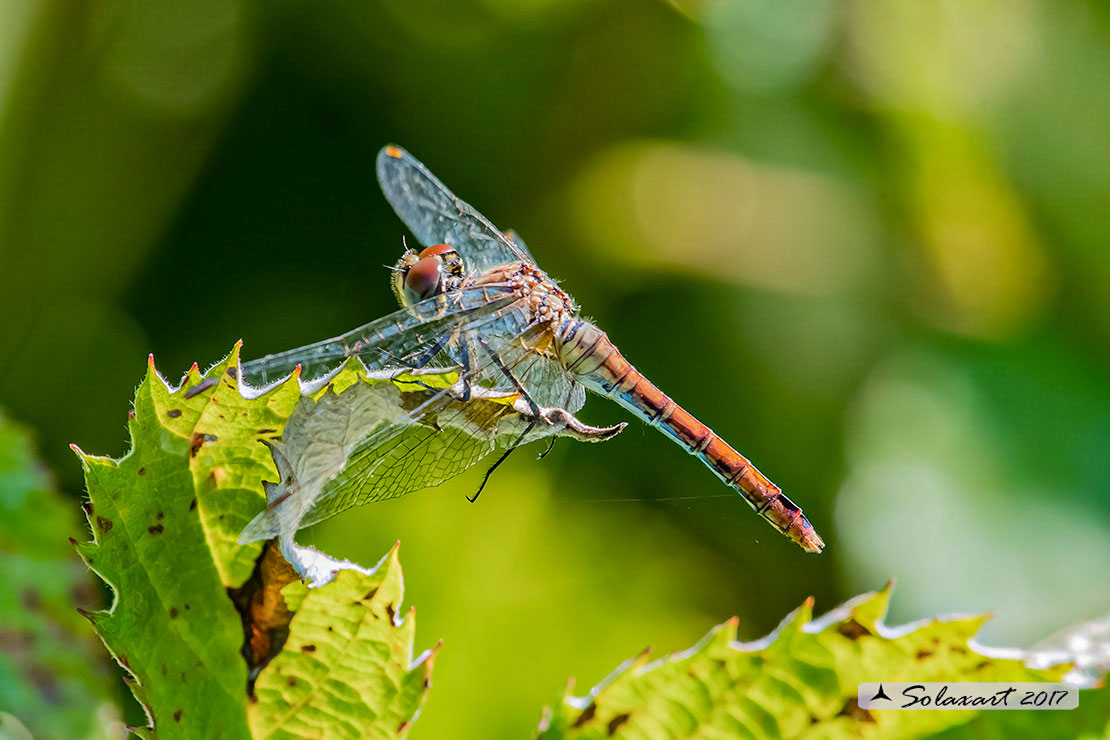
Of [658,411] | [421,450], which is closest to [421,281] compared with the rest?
[421,450]

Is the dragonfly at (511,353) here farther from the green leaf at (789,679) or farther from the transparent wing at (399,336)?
the green leaf at (789,679)

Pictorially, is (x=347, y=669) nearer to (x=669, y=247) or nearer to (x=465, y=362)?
(x=465, y=362)

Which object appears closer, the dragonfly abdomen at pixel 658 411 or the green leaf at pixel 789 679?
the green leaf at pixel 789 679

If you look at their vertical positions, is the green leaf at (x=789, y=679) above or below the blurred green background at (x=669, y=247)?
below

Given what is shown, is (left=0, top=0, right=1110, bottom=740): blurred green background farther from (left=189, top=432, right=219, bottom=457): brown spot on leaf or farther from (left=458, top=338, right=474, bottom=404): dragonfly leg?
(left=189, top=432, right=219, bottom=457): brown spot on leaf

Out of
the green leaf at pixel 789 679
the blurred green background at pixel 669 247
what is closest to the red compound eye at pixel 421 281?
the blurred green background at pixel 669 247

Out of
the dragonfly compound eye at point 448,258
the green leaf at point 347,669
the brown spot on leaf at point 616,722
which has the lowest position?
the brown spot on leaf at point 616,722

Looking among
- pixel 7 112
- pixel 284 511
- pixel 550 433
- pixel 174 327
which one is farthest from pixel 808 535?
pixel 7 112
